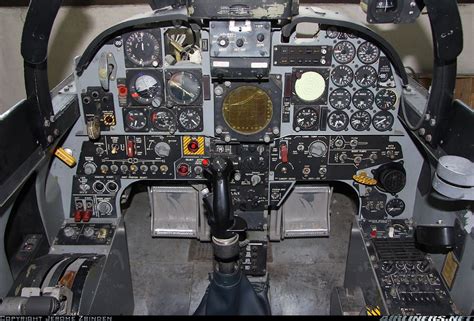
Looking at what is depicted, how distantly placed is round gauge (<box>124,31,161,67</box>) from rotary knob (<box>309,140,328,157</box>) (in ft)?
5.00

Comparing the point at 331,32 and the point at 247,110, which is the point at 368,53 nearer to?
the point at 331,32

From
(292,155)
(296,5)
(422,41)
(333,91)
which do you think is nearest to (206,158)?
(292,155)

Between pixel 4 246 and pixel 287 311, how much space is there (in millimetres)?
2579

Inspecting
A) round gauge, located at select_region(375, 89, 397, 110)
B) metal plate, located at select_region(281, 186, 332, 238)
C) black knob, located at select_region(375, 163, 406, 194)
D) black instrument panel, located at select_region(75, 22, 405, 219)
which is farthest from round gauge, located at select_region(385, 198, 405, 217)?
round gauge, located at select_region(375, 89, 397, 110)

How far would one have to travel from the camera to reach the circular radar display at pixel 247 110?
395 cm

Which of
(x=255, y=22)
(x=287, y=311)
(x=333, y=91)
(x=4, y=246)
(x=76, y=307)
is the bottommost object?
(x=287, y=311)

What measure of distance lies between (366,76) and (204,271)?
257 cm

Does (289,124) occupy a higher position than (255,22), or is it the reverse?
(255,22)

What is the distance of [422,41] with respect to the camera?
6.71 metres

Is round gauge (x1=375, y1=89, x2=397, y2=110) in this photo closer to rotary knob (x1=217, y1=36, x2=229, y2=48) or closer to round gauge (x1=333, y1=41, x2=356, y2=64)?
round gauge (x1=333, y1=41, x2=356, y2=64)

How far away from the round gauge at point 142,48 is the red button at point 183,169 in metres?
0.97

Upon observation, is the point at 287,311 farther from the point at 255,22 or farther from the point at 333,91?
the point at 255,22

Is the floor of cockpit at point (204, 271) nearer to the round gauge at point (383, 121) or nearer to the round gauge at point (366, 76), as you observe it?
the round gauge at point (383, 121)

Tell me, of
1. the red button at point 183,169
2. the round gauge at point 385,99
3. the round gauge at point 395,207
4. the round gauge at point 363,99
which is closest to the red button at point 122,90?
the red button at point 183,169
